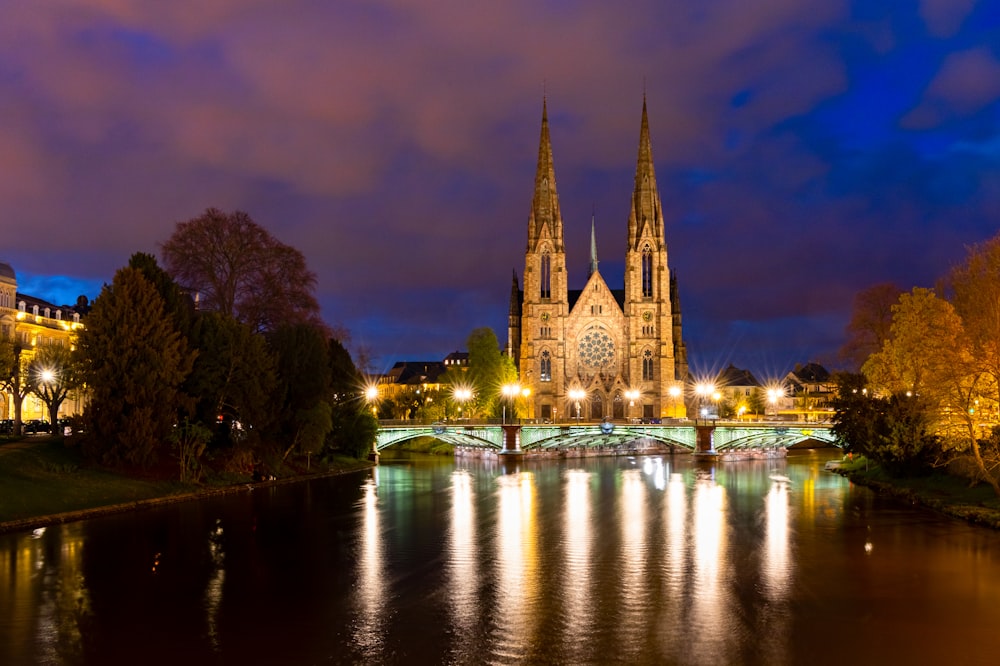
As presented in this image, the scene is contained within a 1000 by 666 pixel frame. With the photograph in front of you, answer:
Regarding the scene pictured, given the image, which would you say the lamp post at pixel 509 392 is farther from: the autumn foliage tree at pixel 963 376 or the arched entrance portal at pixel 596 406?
the autumn foliage tree at pixel 963 376

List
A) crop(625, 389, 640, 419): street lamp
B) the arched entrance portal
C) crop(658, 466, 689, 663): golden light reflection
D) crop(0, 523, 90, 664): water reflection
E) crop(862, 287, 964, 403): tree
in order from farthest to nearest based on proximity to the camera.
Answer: the arched entrance portal, crop(625, 389, 640, 419): street lamp, crop(862, 287, 964, 403): tree, crop(658, 466, 689, 663): golden light reflection, crop(0, 523, 90, 664): water reflection

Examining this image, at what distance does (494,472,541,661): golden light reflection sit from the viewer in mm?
22931

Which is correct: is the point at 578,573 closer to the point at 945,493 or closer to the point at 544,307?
the point at 945,493

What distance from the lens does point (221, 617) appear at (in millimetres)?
25062

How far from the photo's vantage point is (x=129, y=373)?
49156 millimetres

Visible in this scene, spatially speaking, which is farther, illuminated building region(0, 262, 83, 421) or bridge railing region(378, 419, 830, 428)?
bridge railing region(378, 419, 830, 428)

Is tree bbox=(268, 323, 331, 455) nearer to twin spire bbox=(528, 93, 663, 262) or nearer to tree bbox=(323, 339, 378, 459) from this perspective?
tree bbox=(323, 339, 378, 459)

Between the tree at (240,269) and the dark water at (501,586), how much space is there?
18602mm

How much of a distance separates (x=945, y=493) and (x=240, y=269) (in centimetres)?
4918

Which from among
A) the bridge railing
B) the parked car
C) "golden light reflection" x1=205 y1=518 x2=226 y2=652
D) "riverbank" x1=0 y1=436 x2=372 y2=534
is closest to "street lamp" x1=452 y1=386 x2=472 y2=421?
the bridge railing

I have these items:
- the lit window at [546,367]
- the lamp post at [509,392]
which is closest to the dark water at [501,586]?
the lamp post at [509,392]

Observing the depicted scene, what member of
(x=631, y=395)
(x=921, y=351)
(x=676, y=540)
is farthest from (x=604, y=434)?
(x=676, y=540)

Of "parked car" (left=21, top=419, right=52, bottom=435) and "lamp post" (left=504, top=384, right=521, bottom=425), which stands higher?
"lamp post" (left=504, top=384, right=521, bottom=425)

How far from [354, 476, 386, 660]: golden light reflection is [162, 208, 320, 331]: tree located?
24.2 metres
